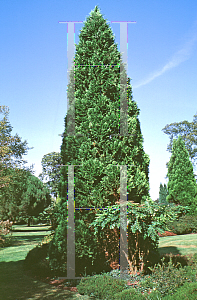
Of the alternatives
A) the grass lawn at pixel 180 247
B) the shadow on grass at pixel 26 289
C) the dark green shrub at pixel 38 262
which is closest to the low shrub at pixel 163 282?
the shadow on grass at pixel 26 289

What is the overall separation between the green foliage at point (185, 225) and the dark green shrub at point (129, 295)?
15334 millimetres

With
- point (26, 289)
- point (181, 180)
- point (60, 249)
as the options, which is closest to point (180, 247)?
point (60, 249)

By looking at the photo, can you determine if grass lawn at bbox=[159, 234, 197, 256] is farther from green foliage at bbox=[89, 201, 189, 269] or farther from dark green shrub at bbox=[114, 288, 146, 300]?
dark green shrub at bbox=[114, 288, 146, 300]

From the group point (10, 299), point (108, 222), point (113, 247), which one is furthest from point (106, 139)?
point (10, 299)

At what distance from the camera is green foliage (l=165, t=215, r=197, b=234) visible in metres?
20.2

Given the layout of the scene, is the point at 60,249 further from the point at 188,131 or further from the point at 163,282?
the point at 188,131

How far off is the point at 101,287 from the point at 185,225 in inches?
618

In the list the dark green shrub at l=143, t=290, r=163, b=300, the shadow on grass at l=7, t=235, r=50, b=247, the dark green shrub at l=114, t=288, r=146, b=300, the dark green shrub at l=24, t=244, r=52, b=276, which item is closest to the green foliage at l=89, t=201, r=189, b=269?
the dark green shrub at l=143, t=290, r=163, b=300

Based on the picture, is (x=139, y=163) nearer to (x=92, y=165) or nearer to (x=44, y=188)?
(x=92, y=165)

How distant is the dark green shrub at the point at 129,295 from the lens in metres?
5.86

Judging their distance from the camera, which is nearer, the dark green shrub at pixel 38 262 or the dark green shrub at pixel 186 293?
the dark green shrub at pixel 186 293

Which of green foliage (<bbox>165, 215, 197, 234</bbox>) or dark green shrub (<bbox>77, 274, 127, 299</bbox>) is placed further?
green foliage (<bbox>165, 215, 197, 234</bbox>)

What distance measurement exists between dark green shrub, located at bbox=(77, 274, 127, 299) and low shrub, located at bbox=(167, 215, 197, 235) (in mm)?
14691

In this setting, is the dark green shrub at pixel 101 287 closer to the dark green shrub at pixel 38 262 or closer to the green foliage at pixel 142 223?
the green foliage at pixel 142 223
